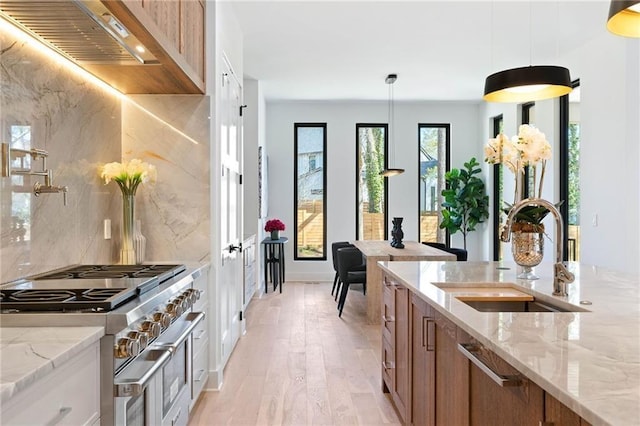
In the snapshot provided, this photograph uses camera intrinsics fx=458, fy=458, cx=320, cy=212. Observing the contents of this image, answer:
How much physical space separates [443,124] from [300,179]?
2.80m

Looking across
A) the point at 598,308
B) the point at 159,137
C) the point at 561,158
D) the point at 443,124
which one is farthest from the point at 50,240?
the point at 443,124

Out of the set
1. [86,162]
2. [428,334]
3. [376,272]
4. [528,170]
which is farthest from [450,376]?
[528,170]

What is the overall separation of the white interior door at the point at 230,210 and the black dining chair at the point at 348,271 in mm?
1378

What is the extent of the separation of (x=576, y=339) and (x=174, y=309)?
1566 millimetres

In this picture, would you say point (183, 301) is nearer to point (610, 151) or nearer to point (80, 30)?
point (80, 30)

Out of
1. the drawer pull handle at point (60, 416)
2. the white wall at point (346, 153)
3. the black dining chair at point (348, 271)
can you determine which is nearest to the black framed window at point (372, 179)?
the white wall at point (346, 153)

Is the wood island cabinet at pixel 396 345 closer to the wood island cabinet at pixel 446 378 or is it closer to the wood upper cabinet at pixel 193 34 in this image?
the wood island cabinet at pixel 446 378

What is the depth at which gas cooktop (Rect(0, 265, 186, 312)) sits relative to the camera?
148 centimetres

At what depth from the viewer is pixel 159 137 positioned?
3.02 meters

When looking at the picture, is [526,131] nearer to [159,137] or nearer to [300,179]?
[159,137]

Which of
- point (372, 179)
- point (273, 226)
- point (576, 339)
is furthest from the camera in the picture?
point (372, 179)

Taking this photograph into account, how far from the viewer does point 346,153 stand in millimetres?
8180

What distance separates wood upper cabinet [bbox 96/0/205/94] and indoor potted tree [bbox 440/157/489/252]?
5811mm

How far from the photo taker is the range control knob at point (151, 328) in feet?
5.48
